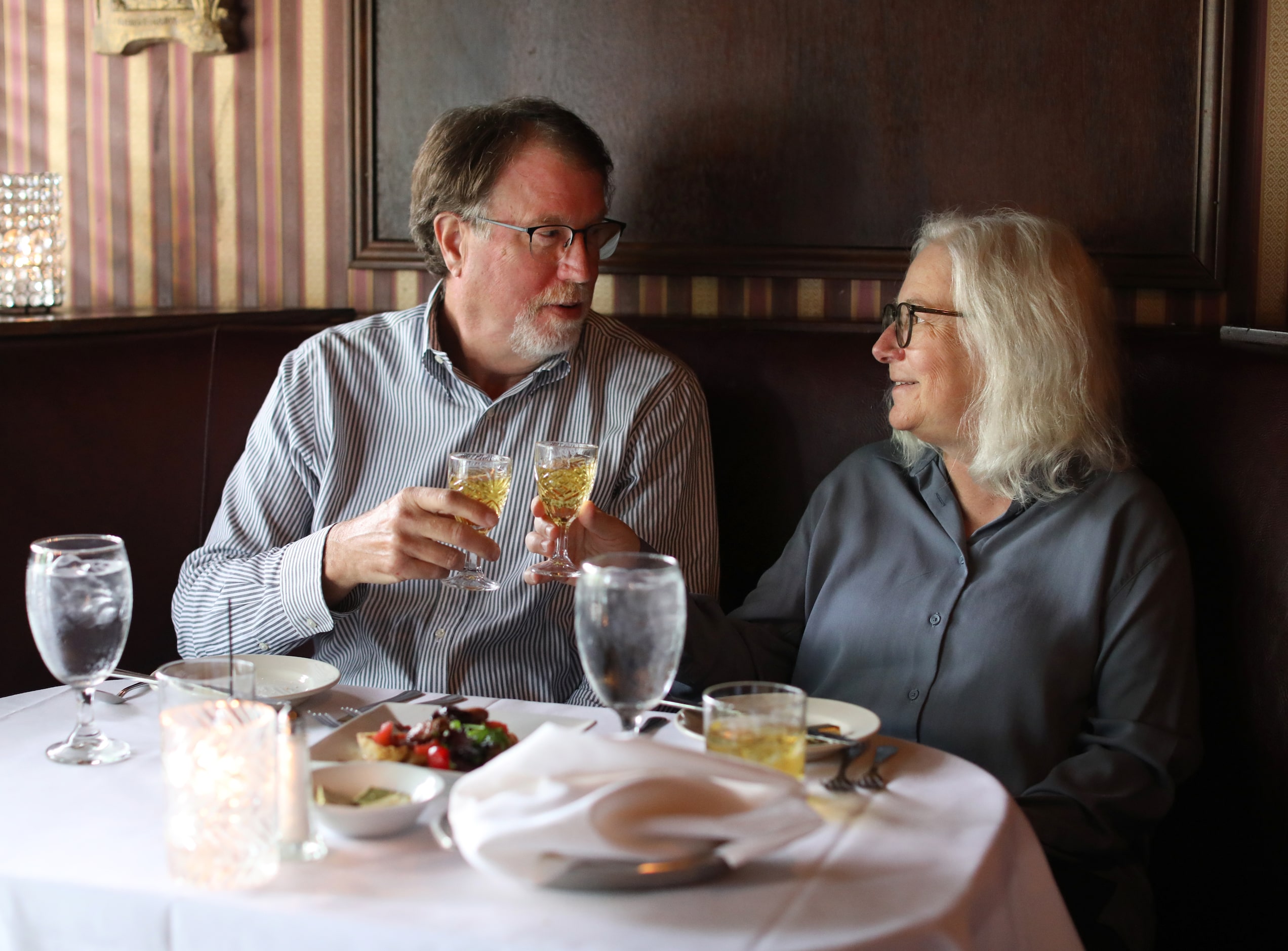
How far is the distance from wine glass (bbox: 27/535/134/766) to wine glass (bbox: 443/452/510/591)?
0.55 m

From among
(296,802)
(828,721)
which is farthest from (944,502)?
(296,802)

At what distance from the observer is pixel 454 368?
92.6 inches

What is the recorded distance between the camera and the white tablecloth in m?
0.97

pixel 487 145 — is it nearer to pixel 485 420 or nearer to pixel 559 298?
pixel 559 298

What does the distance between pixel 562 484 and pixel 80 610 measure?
27.9 inches

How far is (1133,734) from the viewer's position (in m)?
1.76

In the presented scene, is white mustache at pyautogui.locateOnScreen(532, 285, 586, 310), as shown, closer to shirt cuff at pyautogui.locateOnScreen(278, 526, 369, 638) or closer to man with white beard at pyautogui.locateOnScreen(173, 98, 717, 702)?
man with white beard at pyautogui.locateOnScreen(173, 98, 717, 702)

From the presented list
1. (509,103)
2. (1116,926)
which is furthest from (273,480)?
(1116,926)

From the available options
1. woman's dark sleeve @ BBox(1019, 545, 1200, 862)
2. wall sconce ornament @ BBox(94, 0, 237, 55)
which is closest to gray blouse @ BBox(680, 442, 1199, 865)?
woman's dark sleeve @ BBox(1019, 545, 1200, 862)

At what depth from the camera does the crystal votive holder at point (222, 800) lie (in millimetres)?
1023

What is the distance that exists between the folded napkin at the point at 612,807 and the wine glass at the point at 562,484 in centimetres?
69

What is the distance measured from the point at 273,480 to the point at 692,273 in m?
1.05

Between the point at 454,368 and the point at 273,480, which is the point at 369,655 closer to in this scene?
the point at 273,480

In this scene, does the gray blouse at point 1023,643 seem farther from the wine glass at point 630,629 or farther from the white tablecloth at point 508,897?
the wine glass at point 630,629
